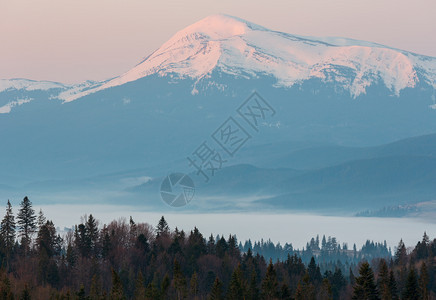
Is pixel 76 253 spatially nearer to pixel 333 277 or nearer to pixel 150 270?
pixel 150 270

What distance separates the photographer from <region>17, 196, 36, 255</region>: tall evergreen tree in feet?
455

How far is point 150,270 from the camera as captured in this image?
136625 mm

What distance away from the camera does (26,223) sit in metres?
140

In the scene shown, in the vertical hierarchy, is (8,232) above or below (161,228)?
below

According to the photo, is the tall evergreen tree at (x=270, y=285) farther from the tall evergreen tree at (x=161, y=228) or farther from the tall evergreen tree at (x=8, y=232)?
the tall evergreen tree at (x=161, y=228)

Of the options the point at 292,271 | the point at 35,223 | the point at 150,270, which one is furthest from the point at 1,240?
the point at 292,271

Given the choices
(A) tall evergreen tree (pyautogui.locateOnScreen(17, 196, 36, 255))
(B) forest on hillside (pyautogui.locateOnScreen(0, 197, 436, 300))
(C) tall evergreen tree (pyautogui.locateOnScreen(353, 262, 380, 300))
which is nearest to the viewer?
(C) tall evergreen tree (pyautogui.locateOnScreen(353, 262, 380, 300))

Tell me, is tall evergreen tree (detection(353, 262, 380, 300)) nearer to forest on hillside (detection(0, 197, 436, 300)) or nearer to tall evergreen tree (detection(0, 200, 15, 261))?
forest on hillside (detection(0, 197, 436, 300))

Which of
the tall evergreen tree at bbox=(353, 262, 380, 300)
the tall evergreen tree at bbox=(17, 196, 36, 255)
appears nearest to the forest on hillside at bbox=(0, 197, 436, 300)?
the tall evergreen tree at bbox=(17, 196, 36, 255)

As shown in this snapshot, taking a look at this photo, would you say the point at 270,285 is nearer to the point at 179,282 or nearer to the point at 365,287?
the point at 179,282

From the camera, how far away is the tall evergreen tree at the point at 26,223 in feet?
455

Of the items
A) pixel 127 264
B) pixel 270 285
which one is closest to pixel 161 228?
pixel 127 264

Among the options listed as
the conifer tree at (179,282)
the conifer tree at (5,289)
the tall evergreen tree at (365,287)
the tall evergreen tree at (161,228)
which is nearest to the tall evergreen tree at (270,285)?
the conifer tree at (179,282)

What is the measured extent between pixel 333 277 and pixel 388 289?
41.2m
